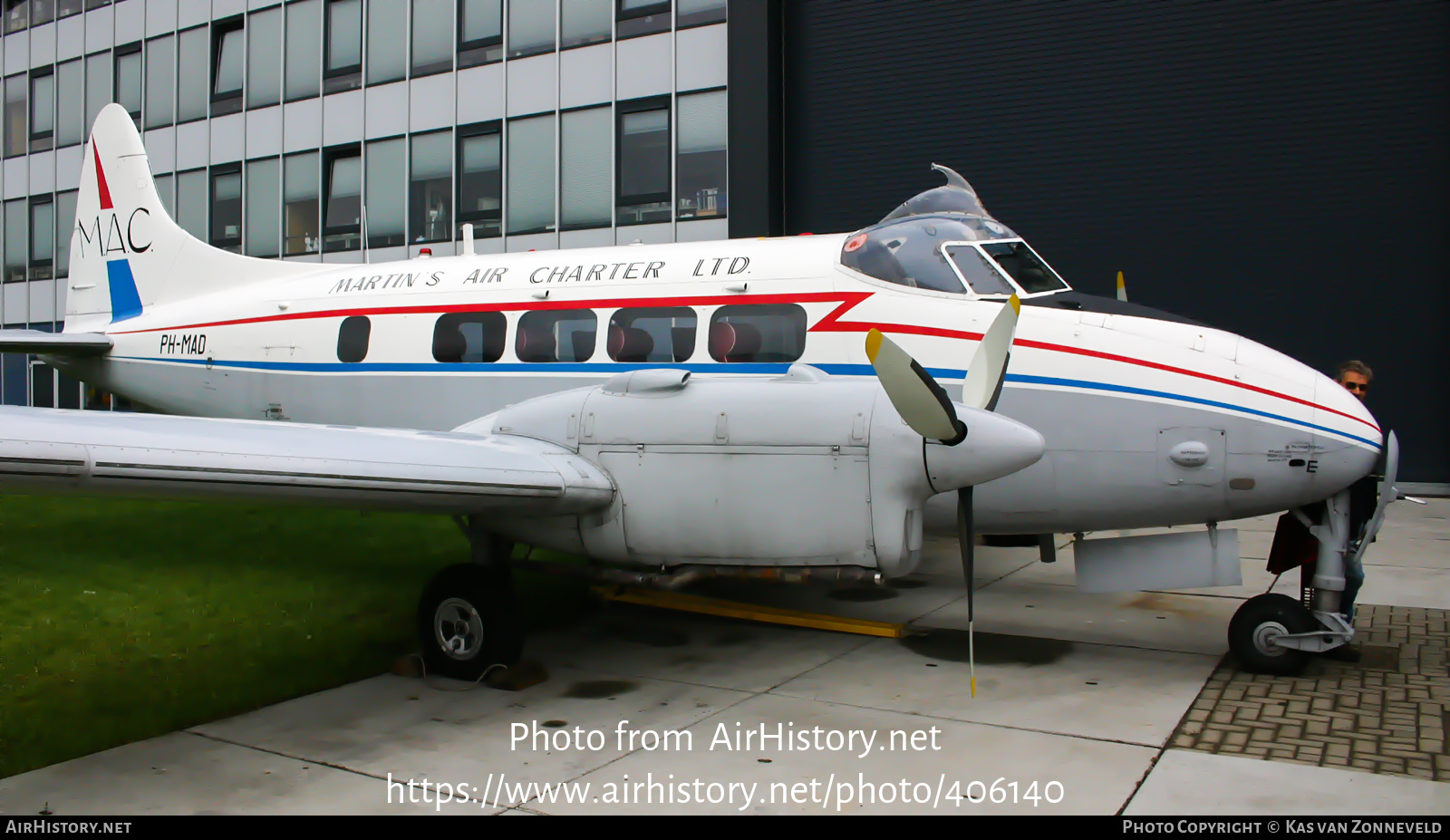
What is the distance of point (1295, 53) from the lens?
14.8m

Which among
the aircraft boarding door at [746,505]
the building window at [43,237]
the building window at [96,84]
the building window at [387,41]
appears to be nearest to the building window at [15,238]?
the building window at [43,237]

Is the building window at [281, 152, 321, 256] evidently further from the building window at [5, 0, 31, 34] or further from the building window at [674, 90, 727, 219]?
the building window at [5, 0, 31, 34]

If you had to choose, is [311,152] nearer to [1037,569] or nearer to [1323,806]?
[1037,569]

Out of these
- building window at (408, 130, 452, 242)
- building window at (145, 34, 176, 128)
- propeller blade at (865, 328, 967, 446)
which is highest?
building window at (145, 34, 176, 128)

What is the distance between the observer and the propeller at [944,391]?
4812 millimetres

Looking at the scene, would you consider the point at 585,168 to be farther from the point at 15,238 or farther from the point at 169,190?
the point at 15,238

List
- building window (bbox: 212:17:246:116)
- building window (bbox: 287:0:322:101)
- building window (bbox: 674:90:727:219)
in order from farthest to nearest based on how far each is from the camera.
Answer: building window (bbox: 212:17:246:116)
building window (bbox: 287:0:322:101)
building window (bbox: 674:90:727:219)

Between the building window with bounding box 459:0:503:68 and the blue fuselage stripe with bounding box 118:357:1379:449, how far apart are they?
447 inches

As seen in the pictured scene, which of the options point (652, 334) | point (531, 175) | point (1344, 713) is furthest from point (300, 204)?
point (1344, 713)

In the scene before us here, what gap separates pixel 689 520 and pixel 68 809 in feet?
10.3

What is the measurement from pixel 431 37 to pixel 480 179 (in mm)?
3210

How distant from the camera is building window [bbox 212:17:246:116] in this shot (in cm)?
2188

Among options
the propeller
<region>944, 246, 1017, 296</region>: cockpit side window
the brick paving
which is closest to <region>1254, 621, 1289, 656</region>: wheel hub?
the brick paving

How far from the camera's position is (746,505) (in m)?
5.40
